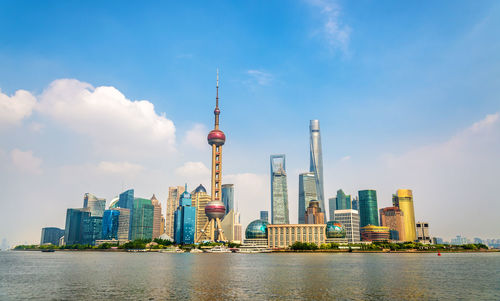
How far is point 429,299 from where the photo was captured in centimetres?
5656

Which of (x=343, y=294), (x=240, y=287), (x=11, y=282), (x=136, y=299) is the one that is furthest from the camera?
(x=11, y=282)

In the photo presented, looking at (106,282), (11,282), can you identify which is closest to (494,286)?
(106,282)

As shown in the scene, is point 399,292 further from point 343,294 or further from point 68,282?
point 68,282

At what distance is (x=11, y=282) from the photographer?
79.5m

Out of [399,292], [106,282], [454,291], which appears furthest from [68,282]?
[454,291]

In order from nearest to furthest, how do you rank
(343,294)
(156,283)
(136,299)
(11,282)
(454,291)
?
(136,299) < (343,294) < (454,291) < (156,283) < (11,282)

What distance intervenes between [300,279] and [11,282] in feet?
203

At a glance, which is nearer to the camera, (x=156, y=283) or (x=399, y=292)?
(x=399, y=292)

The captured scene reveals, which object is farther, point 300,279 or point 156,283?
point 300,279

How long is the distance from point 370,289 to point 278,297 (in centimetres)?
1895

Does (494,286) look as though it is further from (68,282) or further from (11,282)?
(11,282)

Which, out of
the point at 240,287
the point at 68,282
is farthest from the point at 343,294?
the point at 68,282

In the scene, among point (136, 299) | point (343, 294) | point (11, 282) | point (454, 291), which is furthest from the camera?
A: point (11, 282)

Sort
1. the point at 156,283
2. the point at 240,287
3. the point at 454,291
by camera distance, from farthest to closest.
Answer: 1. the point at 156,283
2. the point at 240,287
3. the point at 454,291
